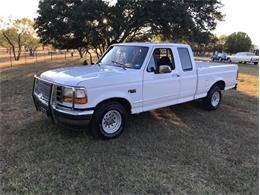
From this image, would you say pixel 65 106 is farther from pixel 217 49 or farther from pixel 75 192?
pixel 217 49

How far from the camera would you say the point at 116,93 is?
472 centimetres

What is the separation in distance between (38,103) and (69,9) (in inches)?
575

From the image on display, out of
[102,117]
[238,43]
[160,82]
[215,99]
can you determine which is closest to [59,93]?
[102,117]

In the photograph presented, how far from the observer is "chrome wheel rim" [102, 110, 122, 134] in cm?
484

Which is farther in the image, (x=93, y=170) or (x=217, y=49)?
(x=217, y=49)

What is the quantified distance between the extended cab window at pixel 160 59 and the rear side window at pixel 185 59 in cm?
32

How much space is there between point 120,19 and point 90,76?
13729 mm

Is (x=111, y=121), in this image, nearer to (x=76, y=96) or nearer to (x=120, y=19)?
(x=76, y=96)

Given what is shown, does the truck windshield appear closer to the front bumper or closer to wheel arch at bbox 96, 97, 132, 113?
wheel arch at bbox 96, 97, 132, 113

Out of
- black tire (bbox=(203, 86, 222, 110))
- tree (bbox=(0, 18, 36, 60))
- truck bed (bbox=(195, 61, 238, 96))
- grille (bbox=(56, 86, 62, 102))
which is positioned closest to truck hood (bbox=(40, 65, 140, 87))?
grille (bbox=(56, 86, 62, 102))

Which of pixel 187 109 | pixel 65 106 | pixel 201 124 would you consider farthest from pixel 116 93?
pixel 187 109

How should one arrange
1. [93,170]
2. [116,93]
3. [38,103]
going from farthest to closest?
[38,103], [116,93], [93,170]

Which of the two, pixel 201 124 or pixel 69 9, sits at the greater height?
pixel 69 9

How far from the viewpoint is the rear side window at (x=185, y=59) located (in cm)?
616
